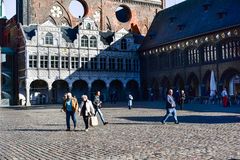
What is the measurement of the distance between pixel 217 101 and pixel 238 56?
6.08 metres

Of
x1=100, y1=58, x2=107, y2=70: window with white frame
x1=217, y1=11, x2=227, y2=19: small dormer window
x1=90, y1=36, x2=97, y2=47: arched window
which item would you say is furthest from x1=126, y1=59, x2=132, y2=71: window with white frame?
x1=217, y1=11, x2=227, y2=19: small dormer window

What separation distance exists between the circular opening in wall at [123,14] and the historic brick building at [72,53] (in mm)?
2890

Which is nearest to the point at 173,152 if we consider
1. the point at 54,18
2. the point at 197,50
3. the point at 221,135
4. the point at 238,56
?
the point at 221,135

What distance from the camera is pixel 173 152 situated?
9961mm

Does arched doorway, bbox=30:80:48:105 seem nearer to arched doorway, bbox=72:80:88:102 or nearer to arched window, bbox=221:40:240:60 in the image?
arched doorway, bbox=72:80:88:102

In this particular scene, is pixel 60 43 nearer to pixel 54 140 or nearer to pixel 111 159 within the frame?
pixel 54 140

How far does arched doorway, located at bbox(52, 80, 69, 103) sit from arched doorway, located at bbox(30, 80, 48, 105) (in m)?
1.53

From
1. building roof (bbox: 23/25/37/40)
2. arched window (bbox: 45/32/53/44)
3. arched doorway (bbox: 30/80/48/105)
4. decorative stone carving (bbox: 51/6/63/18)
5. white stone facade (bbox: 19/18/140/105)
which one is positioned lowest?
arched doorway (bbox: 30/80/48/105)

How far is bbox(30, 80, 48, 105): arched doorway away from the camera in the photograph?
2159 inches

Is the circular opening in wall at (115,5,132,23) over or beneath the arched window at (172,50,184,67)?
over

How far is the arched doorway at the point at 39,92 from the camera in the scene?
5484 centimetres

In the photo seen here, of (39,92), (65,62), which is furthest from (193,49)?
(39,92)

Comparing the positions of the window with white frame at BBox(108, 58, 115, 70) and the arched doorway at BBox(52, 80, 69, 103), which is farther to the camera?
the window with white frame at BBox(108, 58, 115, 70)

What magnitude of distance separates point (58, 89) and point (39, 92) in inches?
123
